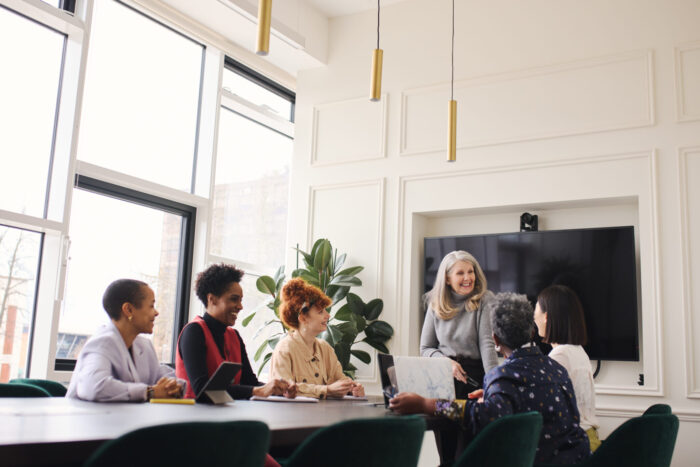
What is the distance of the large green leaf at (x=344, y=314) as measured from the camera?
5605 millimetres

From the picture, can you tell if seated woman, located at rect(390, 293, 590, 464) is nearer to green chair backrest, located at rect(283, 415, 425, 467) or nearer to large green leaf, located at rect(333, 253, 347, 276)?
green chair backrest, located at rect(283, 415, 425, 467)

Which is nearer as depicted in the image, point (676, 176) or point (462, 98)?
point (676, 176)

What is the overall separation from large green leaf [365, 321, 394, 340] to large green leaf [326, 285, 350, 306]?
32 cm

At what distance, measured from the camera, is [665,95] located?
499 centimetres

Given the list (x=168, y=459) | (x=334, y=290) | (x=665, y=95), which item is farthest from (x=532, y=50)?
(x=168, y=459)

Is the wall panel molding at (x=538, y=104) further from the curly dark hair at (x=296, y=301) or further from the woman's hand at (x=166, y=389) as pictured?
the woman's hand at (x=166, y=389)

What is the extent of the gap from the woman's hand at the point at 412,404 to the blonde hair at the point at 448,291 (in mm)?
2318

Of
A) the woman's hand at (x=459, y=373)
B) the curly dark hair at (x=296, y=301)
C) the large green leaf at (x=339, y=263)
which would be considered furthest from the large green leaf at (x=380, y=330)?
the curly dark hair at (x=296, y=301)

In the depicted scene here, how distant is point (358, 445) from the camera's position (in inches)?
62.2

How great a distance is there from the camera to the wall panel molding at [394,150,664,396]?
4770 millimetres

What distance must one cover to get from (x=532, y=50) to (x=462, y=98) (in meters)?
0.64

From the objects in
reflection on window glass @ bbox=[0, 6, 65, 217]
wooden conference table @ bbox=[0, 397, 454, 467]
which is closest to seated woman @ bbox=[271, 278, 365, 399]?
wooden conference table @ bbox=[0, 397, 454, 467]

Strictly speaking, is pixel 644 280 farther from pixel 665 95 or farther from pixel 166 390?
pixel 166 390

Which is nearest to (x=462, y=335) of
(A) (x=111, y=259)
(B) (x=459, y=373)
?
(B) (x=459, y=373)
